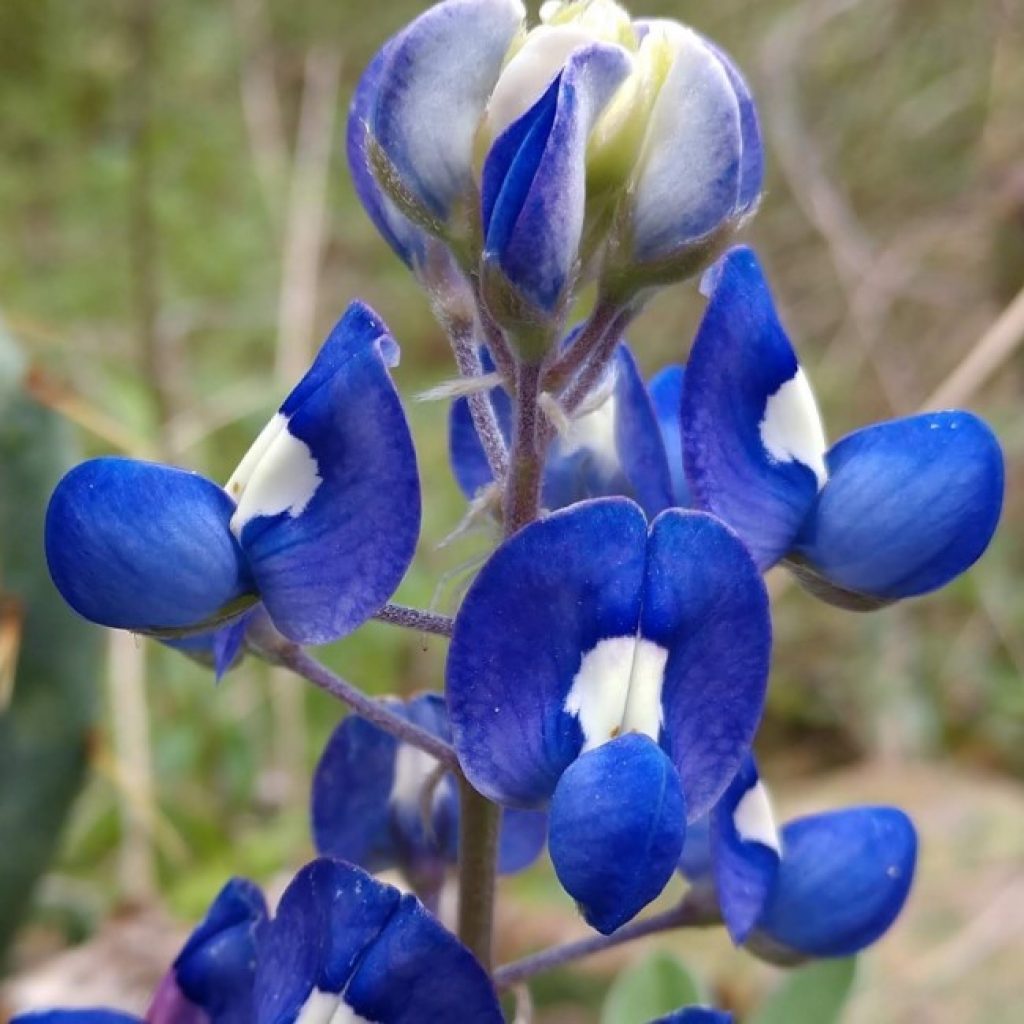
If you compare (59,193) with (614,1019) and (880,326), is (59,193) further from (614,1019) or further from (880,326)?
(614,1019)

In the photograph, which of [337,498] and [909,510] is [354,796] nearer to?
[337,498]

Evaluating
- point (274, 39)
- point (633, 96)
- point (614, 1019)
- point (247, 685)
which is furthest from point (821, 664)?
point (274, 39)

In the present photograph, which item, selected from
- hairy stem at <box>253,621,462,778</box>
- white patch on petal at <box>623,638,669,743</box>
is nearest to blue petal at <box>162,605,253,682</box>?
hairy stem at <box>253,621,462,778</box>

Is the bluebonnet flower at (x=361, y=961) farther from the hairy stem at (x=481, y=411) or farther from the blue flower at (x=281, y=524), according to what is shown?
the hairy stem at (x=481, y=411)

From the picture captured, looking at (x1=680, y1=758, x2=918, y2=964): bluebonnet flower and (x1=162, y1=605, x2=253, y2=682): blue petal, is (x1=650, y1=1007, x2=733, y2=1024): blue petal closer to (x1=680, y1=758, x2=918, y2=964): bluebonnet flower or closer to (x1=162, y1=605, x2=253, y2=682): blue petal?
(x1=680, y1=758, x2=918, y2=964): bluebonnet flower

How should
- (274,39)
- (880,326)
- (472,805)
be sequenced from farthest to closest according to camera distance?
(274,39) → (880,326) → (472,805)
